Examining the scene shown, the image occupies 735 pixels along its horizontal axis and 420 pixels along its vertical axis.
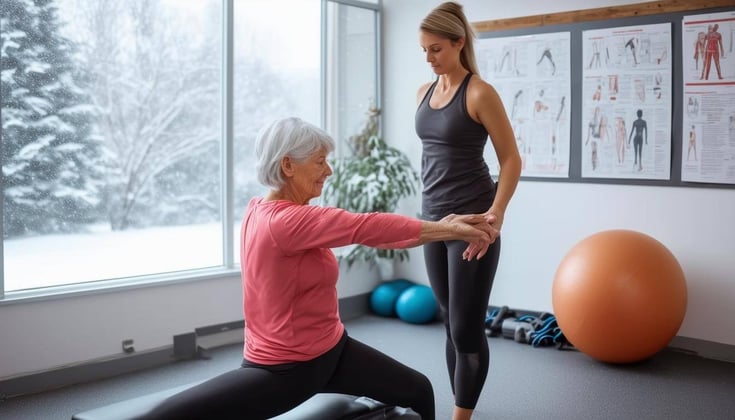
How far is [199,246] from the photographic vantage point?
172 inches

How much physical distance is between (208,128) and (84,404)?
169 cm

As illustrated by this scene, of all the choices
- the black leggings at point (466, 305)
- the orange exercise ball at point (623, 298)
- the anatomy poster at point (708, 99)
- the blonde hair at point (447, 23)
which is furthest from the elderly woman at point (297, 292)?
the anatomy poster at point (708, 99)

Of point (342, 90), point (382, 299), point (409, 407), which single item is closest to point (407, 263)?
point (382, 299)

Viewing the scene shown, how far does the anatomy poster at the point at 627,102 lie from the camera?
4141 mm

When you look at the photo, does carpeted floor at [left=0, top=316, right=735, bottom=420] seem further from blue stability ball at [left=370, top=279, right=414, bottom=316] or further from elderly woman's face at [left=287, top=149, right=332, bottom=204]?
elderly woman's face at [left=287, top=149, right=332, bottom=204]

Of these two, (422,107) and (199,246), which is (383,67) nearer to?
(199,246)

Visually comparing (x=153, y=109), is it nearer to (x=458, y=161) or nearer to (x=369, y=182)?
(x=369, y=182)

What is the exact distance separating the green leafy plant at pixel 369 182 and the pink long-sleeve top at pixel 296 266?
108 inches

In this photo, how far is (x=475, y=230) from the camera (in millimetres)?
2201

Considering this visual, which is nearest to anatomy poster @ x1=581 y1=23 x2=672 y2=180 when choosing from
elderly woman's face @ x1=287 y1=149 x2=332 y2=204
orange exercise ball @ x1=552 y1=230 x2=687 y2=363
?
orange exercise ball @ x1=552 y1=230 x2=687 y2=363

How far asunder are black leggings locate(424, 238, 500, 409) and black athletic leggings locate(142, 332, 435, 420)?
0.42m

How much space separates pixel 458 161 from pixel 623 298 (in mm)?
1468

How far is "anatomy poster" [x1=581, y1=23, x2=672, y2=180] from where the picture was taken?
13.6 ft

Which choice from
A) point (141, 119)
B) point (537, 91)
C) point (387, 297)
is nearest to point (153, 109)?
point (141, 119)
